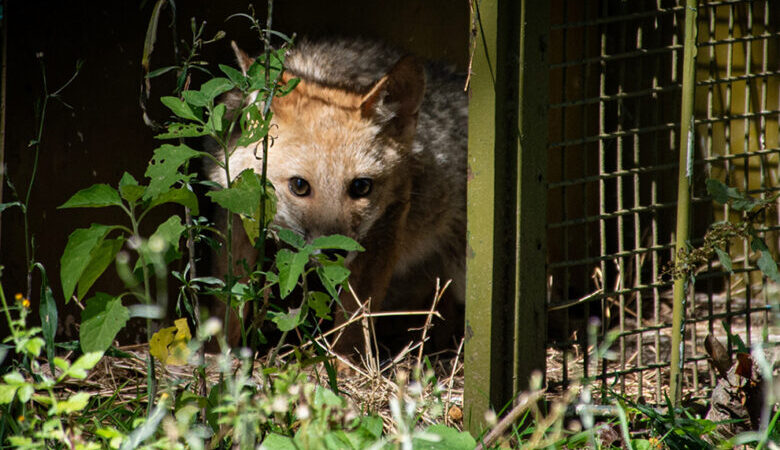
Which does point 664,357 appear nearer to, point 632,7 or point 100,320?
point 632,7

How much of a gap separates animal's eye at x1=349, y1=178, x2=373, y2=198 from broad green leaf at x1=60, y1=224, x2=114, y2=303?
67.6 inches

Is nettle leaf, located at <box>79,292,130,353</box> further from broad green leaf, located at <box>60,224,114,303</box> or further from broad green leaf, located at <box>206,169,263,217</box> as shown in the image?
broad green leaf, located at <box>206,169,263,217</box>

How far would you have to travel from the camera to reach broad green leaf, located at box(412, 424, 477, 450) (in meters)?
1.89

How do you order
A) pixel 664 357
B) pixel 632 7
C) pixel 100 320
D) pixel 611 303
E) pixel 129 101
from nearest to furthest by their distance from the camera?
pixel 100 320 → pixel 129 101 → pixel 664 357 → pixel 632 7 → pixel 611 303

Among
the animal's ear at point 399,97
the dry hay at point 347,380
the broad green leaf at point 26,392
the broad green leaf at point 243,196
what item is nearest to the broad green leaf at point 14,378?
the broad green leaf at point 26,392

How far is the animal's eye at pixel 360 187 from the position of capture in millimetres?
3574

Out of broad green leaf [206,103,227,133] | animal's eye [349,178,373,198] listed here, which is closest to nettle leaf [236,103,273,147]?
broad green leaf [206,103,227,133]

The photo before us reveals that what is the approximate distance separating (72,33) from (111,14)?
182 millimetres

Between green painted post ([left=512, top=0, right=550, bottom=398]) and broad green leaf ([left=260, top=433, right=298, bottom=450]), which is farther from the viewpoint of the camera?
green painted post ([left=512, top=0, right=550, bottom=398])

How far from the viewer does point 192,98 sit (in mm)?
1985

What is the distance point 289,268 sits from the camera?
197 cm

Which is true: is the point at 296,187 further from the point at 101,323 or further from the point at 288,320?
the point at 101,323

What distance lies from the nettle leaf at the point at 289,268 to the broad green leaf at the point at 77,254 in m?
0.39

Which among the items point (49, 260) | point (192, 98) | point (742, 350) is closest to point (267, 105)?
point (192, 98)
